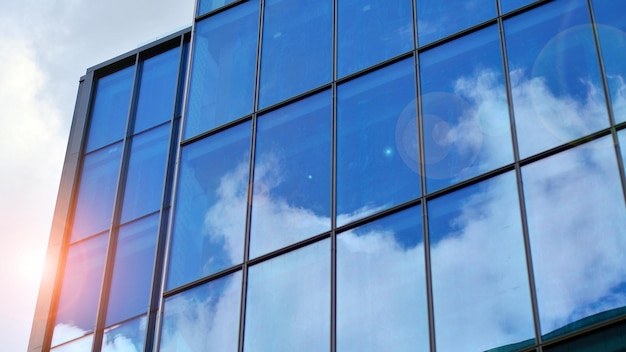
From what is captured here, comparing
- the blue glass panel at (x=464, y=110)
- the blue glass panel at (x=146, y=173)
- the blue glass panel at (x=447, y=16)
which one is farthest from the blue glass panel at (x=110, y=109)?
the blue glass panel at (x=464, y=110)

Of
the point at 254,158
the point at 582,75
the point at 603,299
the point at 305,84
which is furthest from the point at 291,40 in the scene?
the point at 603,299

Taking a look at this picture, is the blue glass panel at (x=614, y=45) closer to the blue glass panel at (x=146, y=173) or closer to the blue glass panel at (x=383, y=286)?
the blue glass panel at (x=383, y=286)

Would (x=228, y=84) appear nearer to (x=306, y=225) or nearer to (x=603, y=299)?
(x=306, y=225)

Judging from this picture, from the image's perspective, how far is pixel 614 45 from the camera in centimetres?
1566

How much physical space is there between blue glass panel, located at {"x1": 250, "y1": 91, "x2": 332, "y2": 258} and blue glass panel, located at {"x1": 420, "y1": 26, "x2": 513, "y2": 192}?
191 cm

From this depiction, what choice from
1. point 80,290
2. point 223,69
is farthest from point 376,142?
point 80,290

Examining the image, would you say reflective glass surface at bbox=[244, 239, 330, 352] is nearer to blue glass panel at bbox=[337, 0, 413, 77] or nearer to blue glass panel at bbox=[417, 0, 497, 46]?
A: blue glass panel at bbox=[337, 0, 413, 77]

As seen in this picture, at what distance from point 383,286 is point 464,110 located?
3.22 meters

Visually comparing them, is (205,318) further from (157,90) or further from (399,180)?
(157,90)

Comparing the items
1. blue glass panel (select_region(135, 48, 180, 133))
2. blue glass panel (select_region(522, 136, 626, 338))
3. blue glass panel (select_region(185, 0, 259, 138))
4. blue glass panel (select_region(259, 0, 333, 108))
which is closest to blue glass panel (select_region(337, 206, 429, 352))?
blue glass panel (select_region(522, 136, 626, 338))

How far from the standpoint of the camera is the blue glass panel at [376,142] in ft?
54.4

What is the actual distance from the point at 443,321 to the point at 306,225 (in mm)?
3309

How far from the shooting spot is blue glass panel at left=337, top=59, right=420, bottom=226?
54.4 ft

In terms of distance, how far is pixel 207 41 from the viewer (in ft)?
69.9
